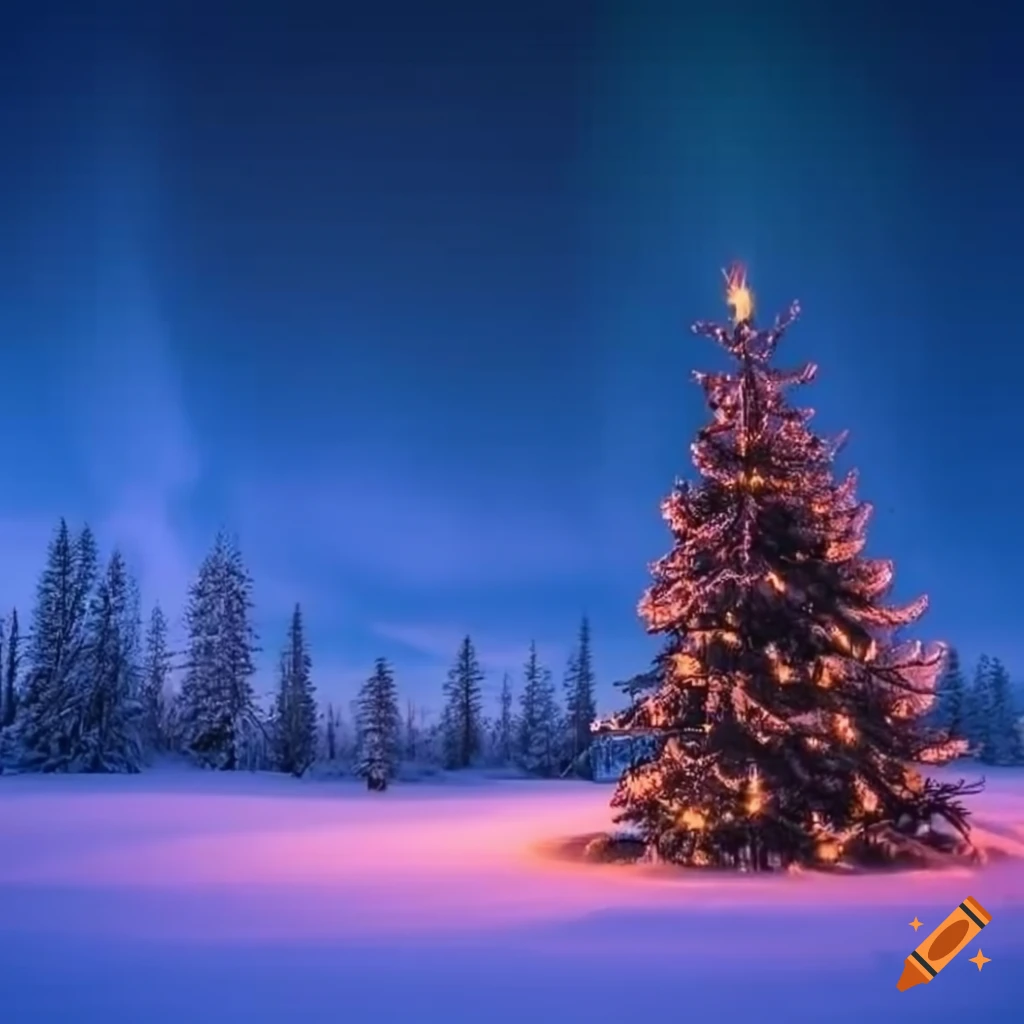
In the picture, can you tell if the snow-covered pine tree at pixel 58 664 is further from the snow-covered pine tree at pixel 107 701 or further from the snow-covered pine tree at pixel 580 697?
the snow-covered pine tree at pixel 580 697

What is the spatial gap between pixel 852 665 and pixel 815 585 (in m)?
1.32

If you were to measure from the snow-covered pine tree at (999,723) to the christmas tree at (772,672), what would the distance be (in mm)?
68313

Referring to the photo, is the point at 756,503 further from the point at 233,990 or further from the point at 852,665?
the point at 233,990

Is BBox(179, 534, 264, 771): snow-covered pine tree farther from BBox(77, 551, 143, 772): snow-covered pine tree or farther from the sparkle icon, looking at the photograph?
the sparkle icon

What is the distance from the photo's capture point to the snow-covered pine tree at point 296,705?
6228 centimetres

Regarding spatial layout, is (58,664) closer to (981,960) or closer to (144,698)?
(144,698)

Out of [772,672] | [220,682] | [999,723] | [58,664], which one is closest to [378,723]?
[220,682]

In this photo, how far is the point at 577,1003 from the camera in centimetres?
755

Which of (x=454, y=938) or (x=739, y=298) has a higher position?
(x=739, y=298)

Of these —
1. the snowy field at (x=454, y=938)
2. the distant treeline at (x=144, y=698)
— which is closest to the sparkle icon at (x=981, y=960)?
the snowy field at (x=454, y=938)

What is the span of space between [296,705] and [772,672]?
194 feet

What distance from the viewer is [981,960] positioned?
8750 mm

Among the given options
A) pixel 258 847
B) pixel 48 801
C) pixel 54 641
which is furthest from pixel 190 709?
pixel 258 847

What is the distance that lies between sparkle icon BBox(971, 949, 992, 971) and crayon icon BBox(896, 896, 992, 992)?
0.60 ft
